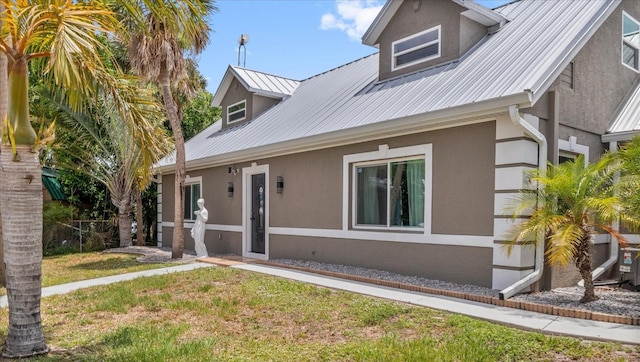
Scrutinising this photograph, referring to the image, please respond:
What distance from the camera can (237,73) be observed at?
15867 mm

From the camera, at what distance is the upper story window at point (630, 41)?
31.8 ft

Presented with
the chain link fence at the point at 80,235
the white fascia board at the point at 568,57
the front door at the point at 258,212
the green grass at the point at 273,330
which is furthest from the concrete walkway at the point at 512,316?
the chain link fence at the point at 80,235

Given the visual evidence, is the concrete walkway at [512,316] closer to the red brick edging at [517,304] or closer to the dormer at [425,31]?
the red brick edging at [517,304]

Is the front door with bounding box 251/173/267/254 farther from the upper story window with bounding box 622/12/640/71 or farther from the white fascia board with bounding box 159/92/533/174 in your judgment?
the upper story window with bounding box 622/12/640/71

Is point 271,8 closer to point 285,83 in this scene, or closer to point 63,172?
point 285,83

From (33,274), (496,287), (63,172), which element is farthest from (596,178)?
(63,172)

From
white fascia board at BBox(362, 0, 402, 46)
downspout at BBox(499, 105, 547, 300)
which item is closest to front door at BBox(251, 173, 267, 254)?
white fascia board at BBox(362, 0, 402, 46)

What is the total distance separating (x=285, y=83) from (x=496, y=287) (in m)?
11.3

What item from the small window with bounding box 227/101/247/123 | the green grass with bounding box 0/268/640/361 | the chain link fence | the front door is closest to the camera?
the green grass with bounding box 0/268/640/361

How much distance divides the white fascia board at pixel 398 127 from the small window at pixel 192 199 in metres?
3.12

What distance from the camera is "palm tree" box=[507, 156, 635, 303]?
6102mm

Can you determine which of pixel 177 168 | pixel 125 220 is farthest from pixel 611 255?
pixel 125 220

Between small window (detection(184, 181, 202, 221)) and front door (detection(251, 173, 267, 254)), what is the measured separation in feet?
10.5

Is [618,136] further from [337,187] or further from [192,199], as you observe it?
[192,199]
